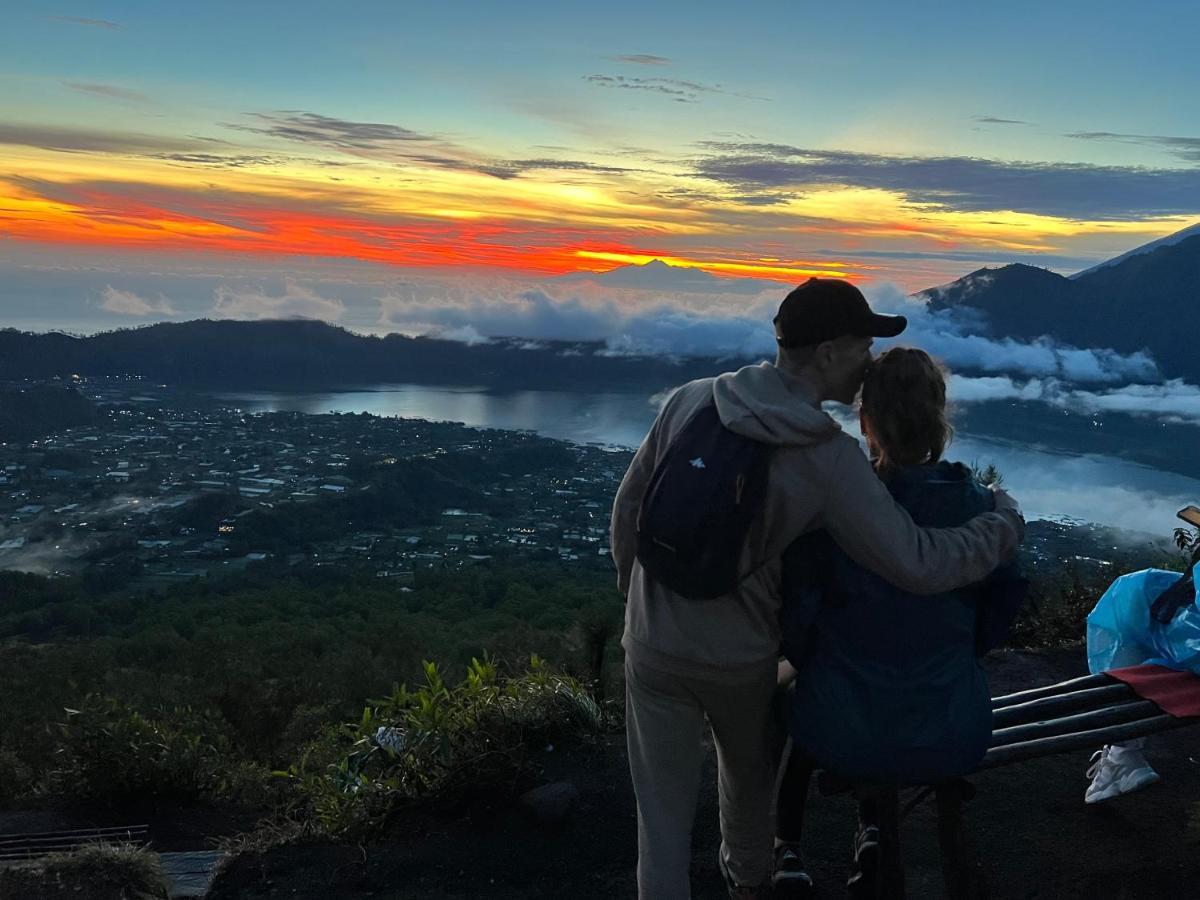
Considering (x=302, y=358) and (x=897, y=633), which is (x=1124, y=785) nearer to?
(x=897, y=633)

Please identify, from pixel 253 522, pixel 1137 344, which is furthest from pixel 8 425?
pixel 1137 344

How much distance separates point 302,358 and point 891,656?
10442 cm

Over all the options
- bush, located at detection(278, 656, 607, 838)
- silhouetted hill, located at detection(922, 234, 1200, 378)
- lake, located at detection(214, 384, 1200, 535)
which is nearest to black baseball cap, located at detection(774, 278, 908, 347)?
bush, located at detection(278, 656, 607, 838)

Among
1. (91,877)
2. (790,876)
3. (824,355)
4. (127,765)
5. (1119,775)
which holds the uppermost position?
(824,355)

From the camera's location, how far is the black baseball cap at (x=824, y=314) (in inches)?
76.6

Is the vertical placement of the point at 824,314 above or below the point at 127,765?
above

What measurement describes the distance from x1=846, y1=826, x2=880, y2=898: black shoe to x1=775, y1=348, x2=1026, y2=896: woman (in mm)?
720

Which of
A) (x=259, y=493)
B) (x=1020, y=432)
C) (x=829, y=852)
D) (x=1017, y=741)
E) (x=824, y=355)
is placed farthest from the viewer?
(x=1020, y=432)

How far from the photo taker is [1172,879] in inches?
111

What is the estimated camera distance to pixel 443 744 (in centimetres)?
365

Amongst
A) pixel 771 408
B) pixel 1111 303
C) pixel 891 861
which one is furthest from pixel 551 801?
pixel 1111 303

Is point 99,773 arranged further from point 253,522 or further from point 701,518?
point 253,522

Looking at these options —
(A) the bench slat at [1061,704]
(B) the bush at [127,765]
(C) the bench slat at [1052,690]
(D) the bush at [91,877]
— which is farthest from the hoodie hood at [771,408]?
(B) the bush at [127,765]

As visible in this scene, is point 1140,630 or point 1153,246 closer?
point 1140,630
